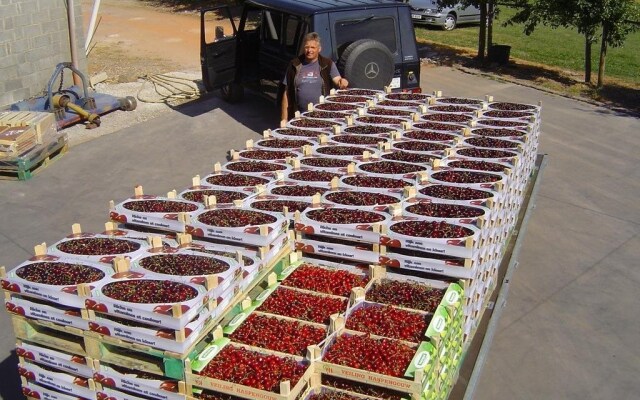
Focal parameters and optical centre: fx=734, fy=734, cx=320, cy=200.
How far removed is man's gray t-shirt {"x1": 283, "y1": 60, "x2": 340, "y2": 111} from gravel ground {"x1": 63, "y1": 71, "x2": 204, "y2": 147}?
515 cm

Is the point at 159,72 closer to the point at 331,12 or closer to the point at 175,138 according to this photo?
the point at 175,138

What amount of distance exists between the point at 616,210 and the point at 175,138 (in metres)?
7.66

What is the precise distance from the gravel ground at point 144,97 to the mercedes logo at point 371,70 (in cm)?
531

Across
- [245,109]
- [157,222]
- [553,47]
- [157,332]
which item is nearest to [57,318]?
[157,332]

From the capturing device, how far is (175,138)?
1355 centimetres

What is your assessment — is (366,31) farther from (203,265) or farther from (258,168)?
(203,265)

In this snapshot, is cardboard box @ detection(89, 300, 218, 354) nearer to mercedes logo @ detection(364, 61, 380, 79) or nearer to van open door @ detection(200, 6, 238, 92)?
mercedes logo @ detection(364, 61, 380, 79)

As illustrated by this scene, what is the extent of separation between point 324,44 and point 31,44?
6651 mm

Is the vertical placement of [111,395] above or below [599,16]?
below

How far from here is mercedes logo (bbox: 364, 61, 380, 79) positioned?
1129 centimetres

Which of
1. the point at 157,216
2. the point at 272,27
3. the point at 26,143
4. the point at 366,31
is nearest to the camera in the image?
the point at 157,216

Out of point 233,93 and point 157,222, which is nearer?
point 157,222

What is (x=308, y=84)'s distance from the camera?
10.2m

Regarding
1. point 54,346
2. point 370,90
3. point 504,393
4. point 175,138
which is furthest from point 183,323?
point 175,138
